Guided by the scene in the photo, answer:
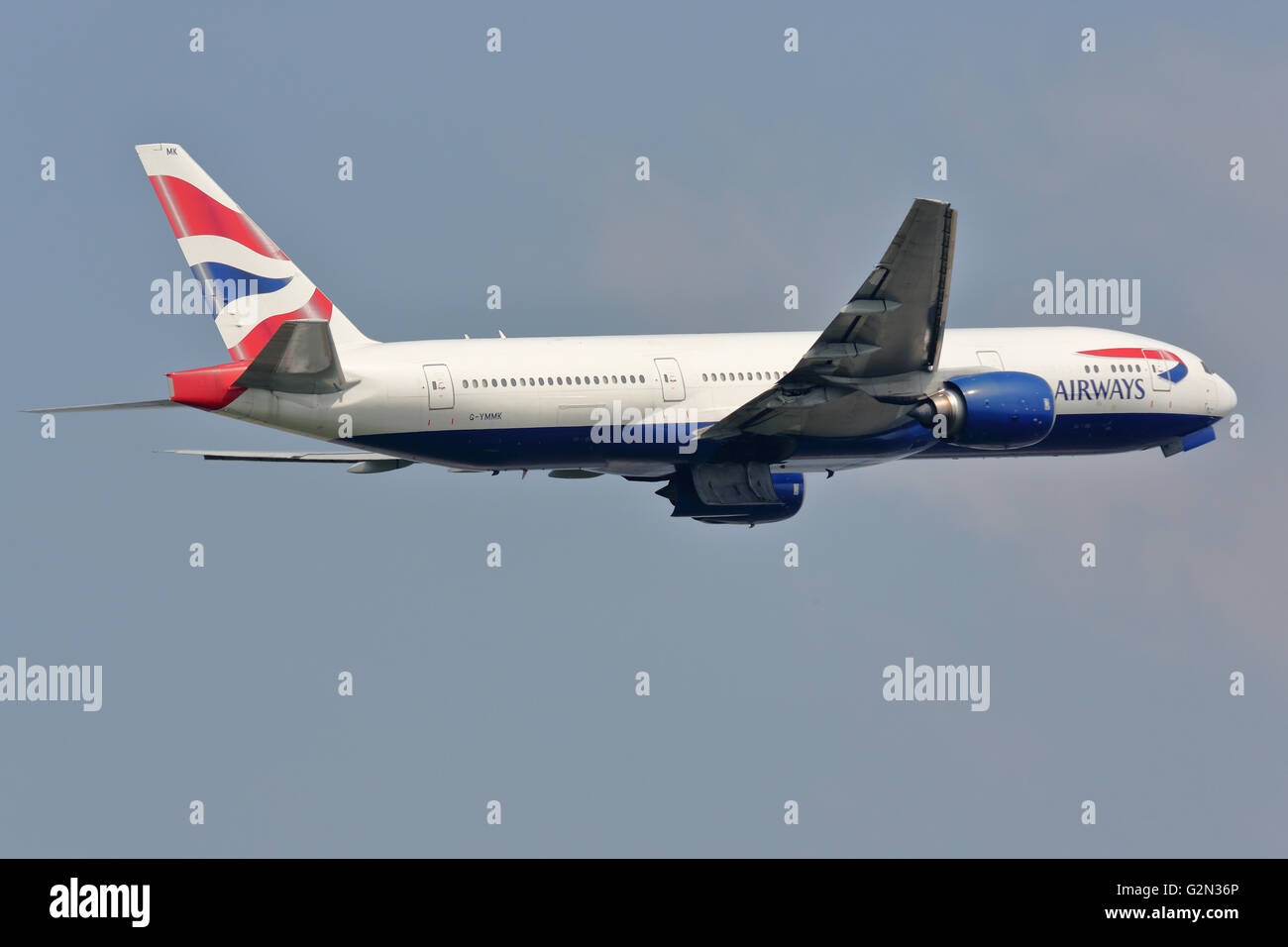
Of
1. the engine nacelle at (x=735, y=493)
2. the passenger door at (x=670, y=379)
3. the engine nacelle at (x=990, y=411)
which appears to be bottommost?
the engine nacelle at (x=735, y=493)

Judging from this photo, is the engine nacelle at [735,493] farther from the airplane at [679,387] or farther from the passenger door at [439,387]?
the passenger door at [439,387]

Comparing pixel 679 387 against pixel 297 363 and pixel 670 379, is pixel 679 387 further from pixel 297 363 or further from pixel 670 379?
pixel 297 363

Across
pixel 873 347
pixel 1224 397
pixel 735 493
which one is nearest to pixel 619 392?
pixel 735 493

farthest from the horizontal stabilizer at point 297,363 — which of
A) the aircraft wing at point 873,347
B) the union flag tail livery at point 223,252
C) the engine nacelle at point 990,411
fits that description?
the engine nacelle at point 990,411

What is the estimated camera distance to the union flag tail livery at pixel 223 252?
5681cm

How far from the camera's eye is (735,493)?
196 ft

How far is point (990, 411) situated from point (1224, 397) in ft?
35.5

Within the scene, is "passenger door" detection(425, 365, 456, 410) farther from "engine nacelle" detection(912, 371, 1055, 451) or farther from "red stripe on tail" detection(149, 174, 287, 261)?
"engine nacelle" detection(912, 371, 1055, 451)

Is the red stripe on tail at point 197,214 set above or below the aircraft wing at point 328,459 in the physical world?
above

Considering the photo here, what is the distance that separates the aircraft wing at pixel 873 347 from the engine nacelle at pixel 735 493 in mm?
2542

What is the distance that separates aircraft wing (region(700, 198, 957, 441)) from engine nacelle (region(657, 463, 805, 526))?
2542mm

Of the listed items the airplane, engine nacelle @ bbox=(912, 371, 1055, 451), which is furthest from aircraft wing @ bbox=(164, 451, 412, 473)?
engine nacelle @ bbox=(912, 371, 1055, 451)

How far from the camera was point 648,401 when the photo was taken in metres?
56.3
